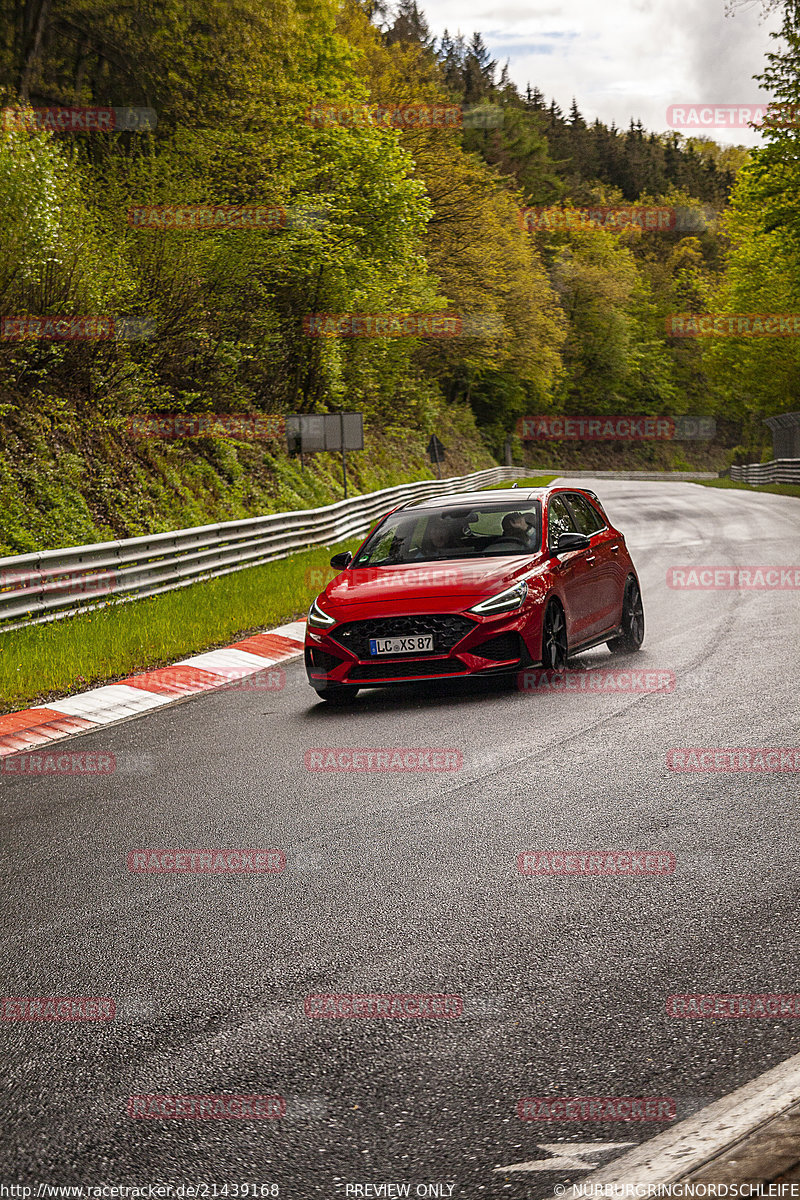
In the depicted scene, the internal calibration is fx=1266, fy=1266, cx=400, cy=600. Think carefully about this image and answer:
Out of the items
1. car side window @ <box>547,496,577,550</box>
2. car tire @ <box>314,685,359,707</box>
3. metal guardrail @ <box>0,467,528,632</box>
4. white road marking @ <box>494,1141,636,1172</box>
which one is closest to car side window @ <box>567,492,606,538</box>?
car side window @ <box>547,496,577,550</box>

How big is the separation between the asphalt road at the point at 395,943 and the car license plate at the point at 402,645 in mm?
812

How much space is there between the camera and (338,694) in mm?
9844

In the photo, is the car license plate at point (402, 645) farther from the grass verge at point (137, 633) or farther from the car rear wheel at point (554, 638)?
the grass verge at point (137, 633)

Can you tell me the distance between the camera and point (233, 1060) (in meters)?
3.54

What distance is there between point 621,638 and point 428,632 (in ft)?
9.24

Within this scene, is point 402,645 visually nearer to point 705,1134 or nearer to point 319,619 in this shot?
point 319,619

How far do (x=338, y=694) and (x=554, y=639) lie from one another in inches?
68.8

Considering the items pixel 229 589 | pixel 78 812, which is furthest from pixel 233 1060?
pixel 229 589

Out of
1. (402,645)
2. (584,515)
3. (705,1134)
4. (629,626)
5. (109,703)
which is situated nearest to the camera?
(705,1134)

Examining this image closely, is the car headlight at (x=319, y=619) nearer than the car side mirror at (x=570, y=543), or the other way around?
the car headlight at (x=319, y=619)

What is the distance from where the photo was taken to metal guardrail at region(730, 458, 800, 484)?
4934 cm

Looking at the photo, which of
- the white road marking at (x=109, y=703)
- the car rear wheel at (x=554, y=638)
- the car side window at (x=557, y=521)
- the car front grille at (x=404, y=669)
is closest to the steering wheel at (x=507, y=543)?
the car side window at (x=557, y=521)

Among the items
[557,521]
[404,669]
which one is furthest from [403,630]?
[557,521]

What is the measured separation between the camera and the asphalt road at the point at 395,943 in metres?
3.12
